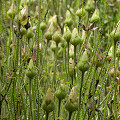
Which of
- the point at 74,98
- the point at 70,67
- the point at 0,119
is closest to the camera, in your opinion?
the point at 74,98

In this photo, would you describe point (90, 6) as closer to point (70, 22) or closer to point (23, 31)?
point (70, 22)

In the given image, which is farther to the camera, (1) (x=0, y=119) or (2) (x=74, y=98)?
(1) (x=0, y=119)

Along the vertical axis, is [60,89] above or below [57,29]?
below

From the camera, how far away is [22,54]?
2.57 feet

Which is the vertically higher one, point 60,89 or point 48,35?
point 48,35

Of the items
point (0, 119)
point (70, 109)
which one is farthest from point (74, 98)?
point (0, 119)

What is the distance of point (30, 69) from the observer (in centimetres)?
55

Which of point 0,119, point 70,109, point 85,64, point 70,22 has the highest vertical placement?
point 70,22

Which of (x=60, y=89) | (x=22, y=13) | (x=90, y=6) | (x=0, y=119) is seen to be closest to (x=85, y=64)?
(x=60, y=89)

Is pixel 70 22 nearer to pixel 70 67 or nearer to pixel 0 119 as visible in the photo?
pixel 70 67

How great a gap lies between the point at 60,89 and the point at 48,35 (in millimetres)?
270

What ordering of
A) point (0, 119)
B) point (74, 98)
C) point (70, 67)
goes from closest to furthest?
point (74, 98) → point (70, 67) → point (0, 119)

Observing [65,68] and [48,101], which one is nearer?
[48,101]

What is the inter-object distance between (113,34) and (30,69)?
0.25 meters
